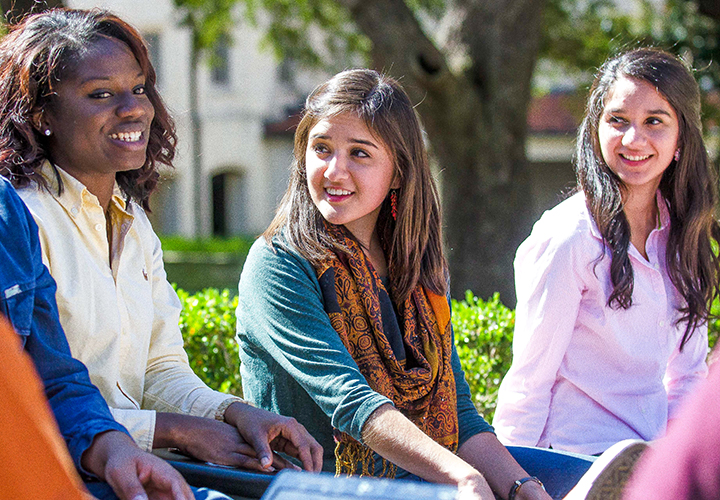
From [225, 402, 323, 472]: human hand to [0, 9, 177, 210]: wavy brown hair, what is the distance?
932 mm

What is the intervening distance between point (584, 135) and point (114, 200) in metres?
1.91

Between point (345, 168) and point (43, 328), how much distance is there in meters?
1.09

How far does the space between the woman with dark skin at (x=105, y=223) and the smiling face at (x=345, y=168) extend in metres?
0.57

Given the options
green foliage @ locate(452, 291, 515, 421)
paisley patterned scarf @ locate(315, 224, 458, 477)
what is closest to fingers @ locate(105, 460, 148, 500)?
paisley patterned scarf @ locate(315, 224, 458, 477)

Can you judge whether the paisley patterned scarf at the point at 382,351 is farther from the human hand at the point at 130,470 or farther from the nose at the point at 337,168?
the human hand at the point at 130,470

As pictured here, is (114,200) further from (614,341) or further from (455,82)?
(455,82)

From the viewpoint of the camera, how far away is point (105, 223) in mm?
2457

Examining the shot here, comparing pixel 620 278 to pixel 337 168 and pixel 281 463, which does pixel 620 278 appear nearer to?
pixel 337 168

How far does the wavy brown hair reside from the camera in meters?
2.33

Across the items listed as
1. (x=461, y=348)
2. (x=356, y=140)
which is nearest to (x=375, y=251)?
(x=356, y=140)

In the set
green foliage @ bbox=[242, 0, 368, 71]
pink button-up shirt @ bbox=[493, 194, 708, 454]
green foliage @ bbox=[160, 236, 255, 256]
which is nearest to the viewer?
pink button-up shirt @ bbox=[493, 194, 708, 454]

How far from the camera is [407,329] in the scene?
2691mm

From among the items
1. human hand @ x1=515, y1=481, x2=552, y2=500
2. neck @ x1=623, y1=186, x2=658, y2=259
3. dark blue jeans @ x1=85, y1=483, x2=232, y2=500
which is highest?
neck @ x1=623, y1=186, x2=658, y2=259

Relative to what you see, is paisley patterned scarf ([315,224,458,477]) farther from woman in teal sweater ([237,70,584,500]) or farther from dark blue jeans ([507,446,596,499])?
dark blue jeans ([507,446,596,499])
